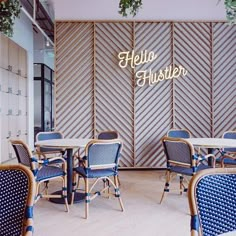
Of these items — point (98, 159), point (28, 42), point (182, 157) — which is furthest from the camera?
point (28, 42)

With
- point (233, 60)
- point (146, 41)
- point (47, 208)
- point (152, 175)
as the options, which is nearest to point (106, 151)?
point (47, 208)

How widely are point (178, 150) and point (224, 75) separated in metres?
3.36

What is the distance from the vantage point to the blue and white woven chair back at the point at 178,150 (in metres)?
3.81

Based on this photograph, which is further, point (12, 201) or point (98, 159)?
point (98, 159)

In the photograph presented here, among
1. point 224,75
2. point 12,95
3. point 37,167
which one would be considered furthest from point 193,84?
point 12,95

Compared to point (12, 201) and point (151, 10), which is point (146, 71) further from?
point (12, 201)

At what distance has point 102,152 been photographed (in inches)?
147

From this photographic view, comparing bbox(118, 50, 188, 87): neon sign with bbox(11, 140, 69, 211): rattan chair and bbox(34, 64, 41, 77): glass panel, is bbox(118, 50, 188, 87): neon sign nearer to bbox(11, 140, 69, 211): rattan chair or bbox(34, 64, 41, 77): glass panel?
bbox(11, 140, 69, 211): rattan chair

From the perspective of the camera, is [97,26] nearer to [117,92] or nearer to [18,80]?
[117,92]

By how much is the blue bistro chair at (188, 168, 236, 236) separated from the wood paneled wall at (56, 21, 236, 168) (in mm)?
5021

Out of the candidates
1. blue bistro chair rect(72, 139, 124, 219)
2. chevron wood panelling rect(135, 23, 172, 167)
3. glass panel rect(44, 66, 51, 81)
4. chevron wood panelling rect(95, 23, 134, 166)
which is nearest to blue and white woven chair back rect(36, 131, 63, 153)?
blue bistro chair rect(72, 139, 124, 219)

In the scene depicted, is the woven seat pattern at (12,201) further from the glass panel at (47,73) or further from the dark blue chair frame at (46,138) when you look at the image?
the glass panel at (47,73)

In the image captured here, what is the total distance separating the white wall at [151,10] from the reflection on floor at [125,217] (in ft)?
11.9

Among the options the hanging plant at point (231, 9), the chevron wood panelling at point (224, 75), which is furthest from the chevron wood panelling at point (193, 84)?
the hanging plant at point (231, 9)
